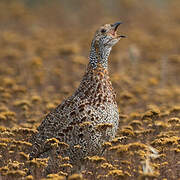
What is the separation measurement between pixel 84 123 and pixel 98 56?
154 centimetres

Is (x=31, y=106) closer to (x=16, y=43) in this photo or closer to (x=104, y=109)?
(x=104, y=109)

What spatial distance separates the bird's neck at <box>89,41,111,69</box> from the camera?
873cm

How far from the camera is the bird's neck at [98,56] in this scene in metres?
8.73

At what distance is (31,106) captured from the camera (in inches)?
444

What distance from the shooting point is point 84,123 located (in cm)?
772

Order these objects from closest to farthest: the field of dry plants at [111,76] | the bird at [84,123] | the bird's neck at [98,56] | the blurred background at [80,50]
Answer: the field of dry plants at [111,76] < the bird at [84,123] < the bird's neck at [98,56] < the blurred background at [80,50]

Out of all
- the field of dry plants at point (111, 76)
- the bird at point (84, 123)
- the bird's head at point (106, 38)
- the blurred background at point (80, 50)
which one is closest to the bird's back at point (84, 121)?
the bird at point (84, 123)

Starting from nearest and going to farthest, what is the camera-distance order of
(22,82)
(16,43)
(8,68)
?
(22,82)
(8,68)
(16,43)

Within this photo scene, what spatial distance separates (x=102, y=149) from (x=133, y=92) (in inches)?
233

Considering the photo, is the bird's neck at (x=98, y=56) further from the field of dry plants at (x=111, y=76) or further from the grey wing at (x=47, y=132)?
the field of dry plants at (x=111, y=76)

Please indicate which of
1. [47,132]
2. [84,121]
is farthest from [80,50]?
[84,121]

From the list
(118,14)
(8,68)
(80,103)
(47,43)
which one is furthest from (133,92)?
(118,14)

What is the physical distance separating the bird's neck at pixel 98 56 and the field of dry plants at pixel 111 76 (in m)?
1.26

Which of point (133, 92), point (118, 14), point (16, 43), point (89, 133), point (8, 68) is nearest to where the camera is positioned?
point (89, 133)
